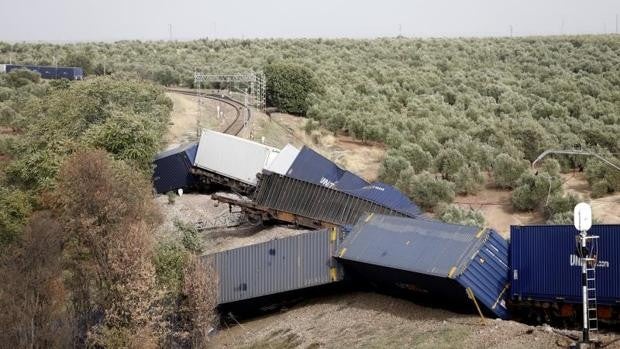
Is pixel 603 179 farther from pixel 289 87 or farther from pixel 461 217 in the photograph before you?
pixel 289 87

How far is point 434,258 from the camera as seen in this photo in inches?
996

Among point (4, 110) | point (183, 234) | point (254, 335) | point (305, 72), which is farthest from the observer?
point (305, 72)

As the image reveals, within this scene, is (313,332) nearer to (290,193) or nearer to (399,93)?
(290,193)

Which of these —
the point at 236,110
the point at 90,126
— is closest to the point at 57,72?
the point at 236,110

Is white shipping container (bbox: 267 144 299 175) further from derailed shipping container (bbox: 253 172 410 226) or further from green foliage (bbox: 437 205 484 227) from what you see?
green foliage (bbox: 437 205 484 227)

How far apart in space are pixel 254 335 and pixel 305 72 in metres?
46.4

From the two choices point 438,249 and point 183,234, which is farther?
point 183,234

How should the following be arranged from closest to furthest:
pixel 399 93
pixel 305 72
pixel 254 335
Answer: pixel 254 335, pixel 305 72, pixel 399 93

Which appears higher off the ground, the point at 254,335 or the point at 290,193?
the point at 290,193

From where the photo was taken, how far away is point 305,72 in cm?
7212

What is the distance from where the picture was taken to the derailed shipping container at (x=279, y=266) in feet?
92.9

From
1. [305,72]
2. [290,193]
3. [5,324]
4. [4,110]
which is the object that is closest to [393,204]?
[290,193]

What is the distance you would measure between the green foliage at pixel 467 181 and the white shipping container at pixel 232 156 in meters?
11.5

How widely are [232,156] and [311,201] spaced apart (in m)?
9.51
